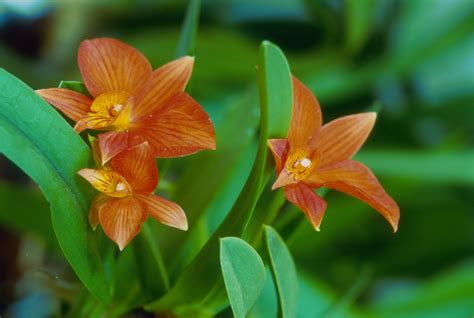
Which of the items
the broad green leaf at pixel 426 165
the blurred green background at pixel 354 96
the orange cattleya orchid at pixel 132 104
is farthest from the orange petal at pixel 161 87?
the broad green leaf at pixel 426 165

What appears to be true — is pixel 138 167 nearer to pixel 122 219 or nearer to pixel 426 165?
pixel 122 219

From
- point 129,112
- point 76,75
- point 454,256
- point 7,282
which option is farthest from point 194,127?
point 454,256

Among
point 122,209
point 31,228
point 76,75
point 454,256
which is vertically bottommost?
point 454,256

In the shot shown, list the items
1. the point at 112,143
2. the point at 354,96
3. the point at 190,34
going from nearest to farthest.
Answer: the point at 112,143 < the point at 190,34 < the point at 354,96

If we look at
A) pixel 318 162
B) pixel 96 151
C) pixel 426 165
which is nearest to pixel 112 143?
pixel 96 151

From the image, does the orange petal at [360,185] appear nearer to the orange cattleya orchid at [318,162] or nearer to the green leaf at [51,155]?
the orange cattleya orchid at [318,162]

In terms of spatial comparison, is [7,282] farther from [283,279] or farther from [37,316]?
[283,279]
